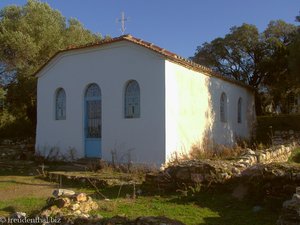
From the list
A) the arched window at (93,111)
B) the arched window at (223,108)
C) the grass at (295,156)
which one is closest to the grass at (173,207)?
the arched window at (93,111)

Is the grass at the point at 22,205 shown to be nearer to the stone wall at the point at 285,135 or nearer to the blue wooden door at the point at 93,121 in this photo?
the blue wooden door at the point at 93,121

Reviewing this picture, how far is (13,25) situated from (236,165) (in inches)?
676

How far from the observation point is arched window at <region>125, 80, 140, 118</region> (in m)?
12.8

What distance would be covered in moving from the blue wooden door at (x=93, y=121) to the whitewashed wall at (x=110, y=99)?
196 mm

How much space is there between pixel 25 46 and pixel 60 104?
7.15 meters

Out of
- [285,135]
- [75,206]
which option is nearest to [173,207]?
[75,206]

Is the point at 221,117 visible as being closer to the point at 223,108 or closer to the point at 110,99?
the point at 223,108

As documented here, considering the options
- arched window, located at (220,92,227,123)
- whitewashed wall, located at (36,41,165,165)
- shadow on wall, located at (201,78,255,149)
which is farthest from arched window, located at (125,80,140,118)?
arched window, located at (220,92,227,123)

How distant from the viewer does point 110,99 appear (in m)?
13.4

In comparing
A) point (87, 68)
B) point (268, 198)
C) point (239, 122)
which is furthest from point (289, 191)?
point (239, 122)

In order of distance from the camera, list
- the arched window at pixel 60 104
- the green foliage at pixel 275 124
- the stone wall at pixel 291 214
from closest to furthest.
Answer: the stone wall at pixel 291 214 < the arched window at pixel 60 104 < the green foliage at pixel 275 124

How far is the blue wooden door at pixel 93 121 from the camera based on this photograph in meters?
13.8

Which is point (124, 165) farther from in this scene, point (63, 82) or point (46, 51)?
point (46, 51)

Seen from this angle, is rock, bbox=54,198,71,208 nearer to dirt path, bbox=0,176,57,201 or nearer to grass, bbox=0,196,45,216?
grass, bbox=0,196,45,216
